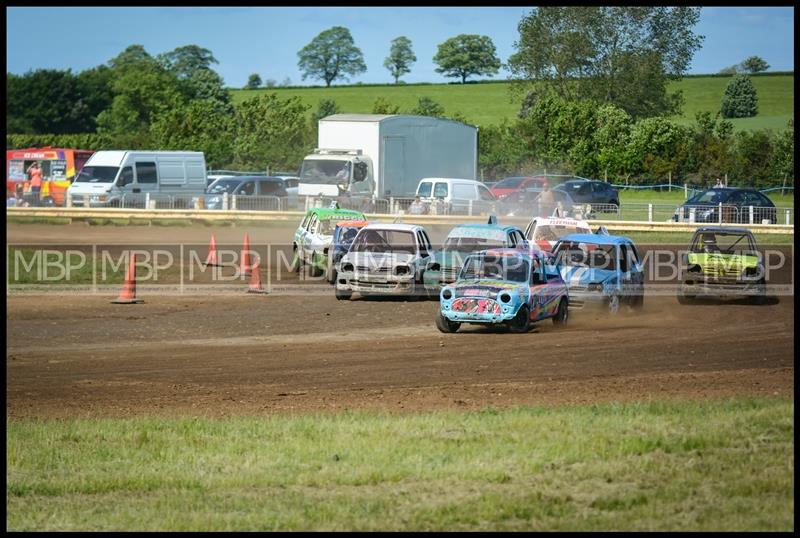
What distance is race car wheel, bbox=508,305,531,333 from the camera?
19.4 metres

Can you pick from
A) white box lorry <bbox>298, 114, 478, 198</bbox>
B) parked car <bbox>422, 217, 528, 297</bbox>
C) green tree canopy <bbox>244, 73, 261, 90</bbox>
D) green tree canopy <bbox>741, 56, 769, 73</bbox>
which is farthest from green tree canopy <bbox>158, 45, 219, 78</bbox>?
parked car <bbox>422, 217, 528, 297</bbox>

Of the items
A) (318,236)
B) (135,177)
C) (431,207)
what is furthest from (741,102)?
(318,236)

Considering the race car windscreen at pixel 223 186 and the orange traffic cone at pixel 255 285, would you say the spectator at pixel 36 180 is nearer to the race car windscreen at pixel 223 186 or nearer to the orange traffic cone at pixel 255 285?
the race car windscreen at pixel 223 186

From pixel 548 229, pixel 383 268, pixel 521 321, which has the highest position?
pixel 548 229

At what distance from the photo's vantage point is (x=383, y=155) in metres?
46.9

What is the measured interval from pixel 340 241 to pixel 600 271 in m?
7.02

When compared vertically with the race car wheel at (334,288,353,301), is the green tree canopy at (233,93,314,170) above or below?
above

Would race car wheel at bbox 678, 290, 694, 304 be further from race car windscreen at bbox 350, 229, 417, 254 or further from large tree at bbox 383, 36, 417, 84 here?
large tree at bbox 383, 36, 417, 84

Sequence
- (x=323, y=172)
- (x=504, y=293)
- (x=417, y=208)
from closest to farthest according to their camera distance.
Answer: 1. (x=504, y=293)
2. (x=417, y=208)
3. (x=323, y=172)

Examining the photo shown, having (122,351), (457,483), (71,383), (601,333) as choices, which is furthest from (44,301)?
(457,483)

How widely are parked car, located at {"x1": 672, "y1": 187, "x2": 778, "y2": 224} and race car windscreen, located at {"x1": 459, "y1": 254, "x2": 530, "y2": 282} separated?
2403cm

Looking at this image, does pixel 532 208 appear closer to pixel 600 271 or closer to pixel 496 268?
pixel 600 271

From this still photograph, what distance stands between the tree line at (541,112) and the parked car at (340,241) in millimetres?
37992

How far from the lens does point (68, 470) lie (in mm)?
10312
